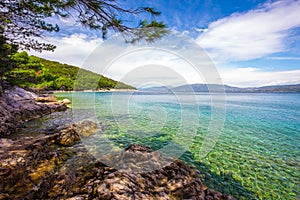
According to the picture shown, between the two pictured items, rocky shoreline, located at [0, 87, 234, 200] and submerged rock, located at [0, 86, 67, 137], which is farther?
submerged rock, located at [0, 86, 67, 137]

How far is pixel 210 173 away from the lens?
5520 mm

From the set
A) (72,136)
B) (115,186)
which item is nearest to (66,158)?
(72,136)

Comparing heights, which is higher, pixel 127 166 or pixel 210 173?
pixel 127 166

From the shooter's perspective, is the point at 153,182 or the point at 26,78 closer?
the point at 153,182

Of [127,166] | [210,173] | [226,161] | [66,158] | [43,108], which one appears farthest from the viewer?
[43,108]

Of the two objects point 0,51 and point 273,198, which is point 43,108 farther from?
point 273,198

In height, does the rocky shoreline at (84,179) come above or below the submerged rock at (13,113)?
below

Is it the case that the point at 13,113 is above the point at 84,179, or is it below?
above

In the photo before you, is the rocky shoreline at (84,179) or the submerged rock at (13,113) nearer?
the rocky shoreline at (84,179)

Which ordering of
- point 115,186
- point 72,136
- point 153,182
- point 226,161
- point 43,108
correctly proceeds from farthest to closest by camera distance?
point 43,108 < point 72,136 < point 226,161 < point 153,182 < point 115,186

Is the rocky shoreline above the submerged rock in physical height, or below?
below

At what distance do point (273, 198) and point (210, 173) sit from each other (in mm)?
1762

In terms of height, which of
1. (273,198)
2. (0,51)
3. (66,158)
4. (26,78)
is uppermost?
(0,51)

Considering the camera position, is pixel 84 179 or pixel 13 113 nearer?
pixel 84 179
